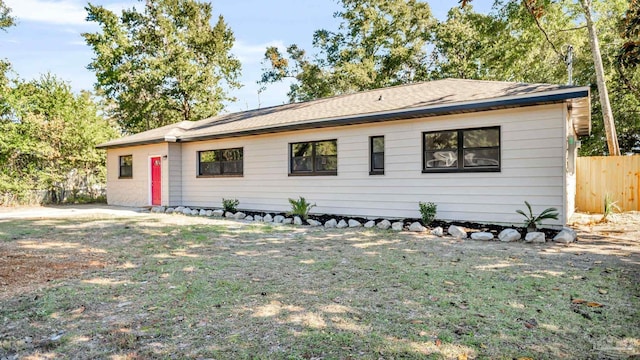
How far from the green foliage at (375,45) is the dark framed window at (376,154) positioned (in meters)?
13.1

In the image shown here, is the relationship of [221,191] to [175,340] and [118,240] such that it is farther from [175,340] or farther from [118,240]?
[175,340]

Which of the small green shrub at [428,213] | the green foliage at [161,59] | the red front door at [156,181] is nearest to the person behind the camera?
the small green shrub at [428,213]

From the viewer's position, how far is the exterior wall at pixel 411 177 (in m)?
7.46

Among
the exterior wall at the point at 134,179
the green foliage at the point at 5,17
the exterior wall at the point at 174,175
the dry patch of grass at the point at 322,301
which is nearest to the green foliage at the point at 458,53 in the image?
the exterior wall at the point at 174,175

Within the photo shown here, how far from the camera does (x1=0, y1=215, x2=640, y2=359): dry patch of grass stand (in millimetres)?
2760

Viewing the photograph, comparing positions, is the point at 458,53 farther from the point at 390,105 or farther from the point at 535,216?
the point at 535,216

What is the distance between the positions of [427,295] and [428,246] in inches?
113

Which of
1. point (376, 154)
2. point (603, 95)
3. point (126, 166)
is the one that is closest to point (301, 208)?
point (376, 154)

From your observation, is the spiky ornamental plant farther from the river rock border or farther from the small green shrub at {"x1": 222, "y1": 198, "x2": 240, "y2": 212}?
the small green shrub at {"x1": 222, "y1": 198, "x2": 240, "y2": 212}

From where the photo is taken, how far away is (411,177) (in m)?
8.95

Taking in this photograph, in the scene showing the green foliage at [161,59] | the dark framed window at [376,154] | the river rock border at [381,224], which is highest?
the green foliage at [161,59]

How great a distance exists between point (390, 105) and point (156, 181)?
916cm

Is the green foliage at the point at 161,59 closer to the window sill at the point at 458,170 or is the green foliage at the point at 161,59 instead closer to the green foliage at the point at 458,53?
the green foliage at the point at 458,53

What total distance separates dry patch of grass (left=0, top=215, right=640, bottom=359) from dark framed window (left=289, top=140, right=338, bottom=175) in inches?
154
